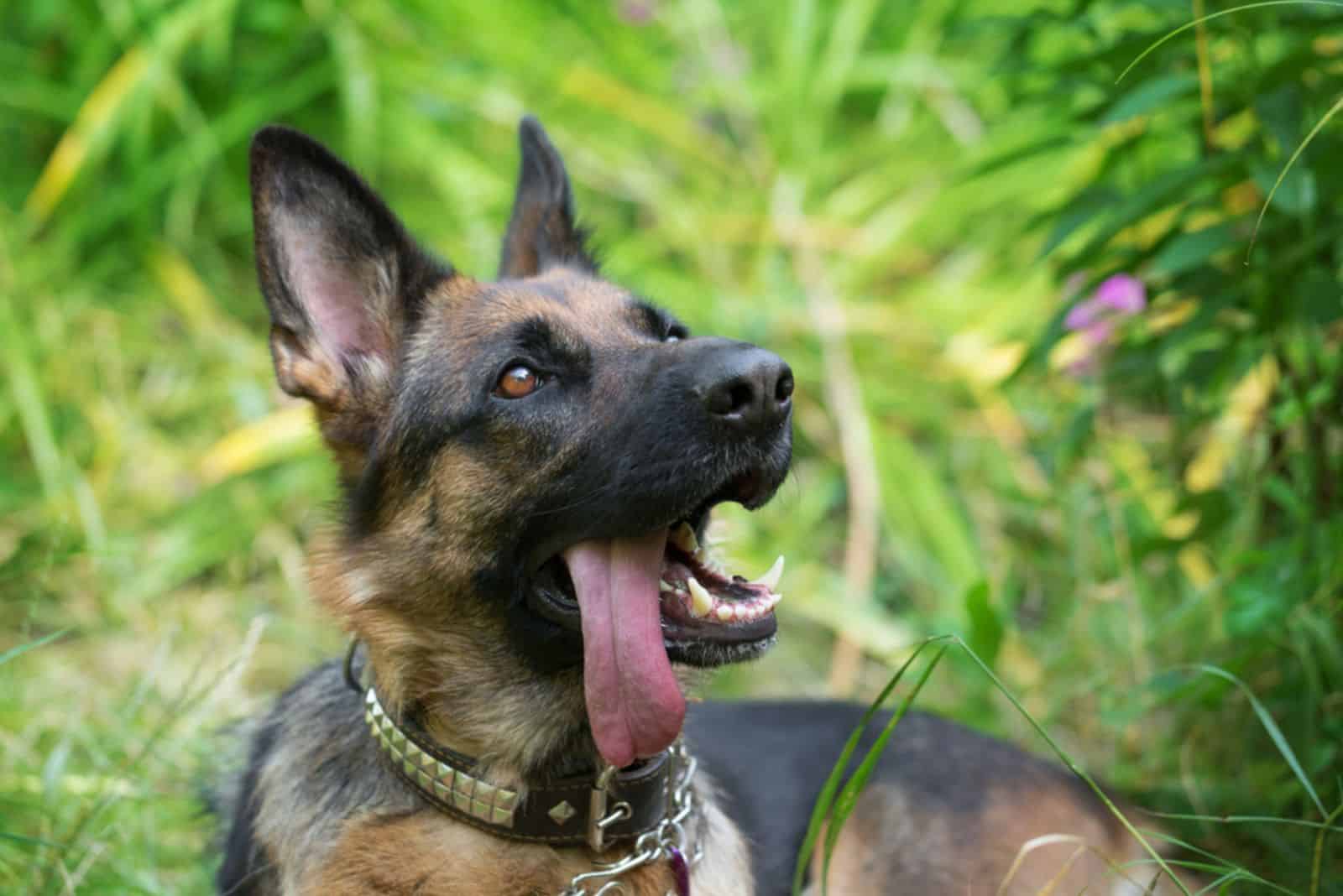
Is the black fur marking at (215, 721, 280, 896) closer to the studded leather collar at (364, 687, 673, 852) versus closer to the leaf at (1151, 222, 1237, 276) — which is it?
the studded leather collar at (364, 687, 673, 852)

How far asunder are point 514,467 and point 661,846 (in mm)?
790

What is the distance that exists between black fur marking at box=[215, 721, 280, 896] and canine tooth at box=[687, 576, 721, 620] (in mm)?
1055

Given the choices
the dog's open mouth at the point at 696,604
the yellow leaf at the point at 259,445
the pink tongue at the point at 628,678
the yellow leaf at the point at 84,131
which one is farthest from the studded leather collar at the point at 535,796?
the yellow leaf at the point at 84,131

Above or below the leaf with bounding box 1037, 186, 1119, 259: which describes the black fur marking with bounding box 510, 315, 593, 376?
below

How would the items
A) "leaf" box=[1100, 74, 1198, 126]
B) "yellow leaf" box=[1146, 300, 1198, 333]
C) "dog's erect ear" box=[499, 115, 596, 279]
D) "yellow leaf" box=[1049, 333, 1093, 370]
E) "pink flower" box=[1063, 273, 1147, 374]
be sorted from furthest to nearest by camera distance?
"yellow leaf" box=[1049, 333, 1093, 370] → "pink flower" box=[1063, 273, 1147, 374] → "yellow leaf" box=[1146, 300, 1198, 333] → "dog's erect ear" box=[499, 115, 596, 279] → "leaf" box=[1100, 74, 1198, 126]

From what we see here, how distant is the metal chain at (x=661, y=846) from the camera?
2396 millimetres

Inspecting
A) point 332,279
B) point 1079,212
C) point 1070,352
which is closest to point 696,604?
point 332,279

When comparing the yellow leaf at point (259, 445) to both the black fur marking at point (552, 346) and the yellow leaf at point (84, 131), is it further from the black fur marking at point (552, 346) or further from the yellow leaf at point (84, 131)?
the black fur marking at point (552, 346)

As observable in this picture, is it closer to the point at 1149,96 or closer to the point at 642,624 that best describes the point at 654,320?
the point at 642,624

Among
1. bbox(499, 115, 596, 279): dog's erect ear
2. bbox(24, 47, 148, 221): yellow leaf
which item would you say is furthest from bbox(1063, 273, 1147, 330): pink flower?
bbox(24, 47, 148, 221): yellow leaf

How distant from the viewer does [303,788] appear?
2.57m

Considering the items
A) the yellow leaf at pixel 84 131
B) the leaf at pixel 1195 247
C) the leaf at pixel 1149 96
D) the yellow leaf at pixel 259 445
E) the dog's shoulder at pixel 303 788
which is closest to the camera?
the dog's shoulder at pixel 303 788

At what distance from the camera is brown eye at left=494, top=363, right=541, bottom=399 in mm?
2539

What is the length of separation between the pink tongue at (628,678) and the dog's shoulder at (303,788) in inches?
19.4
